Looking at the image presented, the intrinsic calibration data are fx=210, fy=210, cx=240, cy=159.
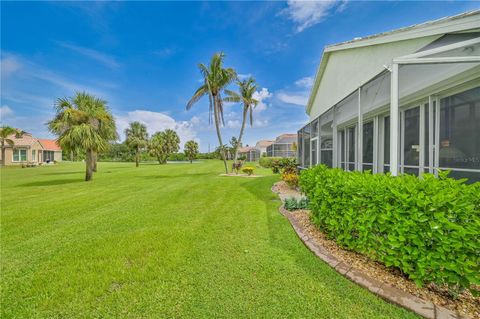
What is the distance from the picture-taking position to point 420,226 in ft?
6.88

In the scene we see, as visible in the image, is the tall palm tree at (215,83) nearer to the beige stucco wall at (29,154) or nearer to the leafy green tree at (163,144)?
the leafy green tree at (163,144)

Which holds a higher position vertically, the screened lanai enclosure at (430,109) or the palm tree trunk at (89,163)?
the screened lanai enclosure at (430,109)

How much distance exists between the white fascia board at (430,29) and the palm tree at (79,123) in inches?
519

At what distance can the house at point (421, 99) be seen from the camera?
3.39m

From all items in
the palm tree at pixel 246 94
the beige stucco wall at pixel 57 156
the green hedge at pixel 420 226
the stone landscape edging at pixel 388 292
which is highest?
the palm tree at pixel 246 94

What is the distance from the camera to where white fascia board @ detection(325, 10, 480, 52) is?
11.2 feet

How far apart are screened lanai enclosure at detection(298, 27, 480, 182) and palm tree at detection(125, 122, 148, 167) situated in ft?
103

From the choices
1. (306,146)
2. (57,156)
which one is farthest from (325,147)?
(57,156)

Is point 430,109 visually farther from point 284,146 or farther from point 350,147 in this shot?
point 284,146

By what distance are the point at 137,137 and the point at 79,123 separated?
21.9 metres

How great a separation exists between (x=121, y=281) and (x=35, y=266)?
1.53 meters

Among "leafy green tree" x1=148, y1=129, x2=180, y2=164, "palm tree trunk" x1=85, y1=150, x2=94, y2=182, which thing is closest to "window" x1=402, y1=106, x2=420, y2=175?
"palm tree trunk" x1=85, y1=150, x2=94, y2=182

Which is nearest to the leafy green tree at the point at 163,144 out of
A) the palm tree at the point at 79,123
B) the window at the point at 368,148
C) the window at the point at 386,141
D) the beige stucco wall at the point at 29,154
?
the beige stucco wall at the point at 29,154

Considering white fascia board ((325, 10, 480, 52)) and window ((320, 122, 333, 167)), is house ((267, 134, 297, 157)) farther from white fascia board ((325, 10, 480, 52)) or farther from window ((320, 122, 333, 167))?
white fascia board ((325, 10, 480, 52))
